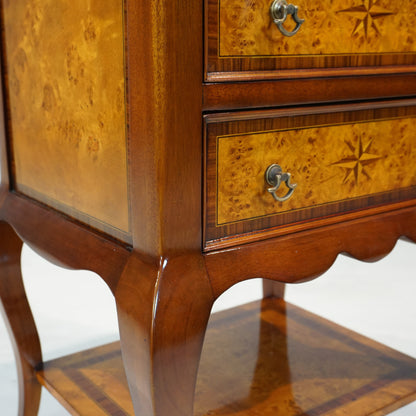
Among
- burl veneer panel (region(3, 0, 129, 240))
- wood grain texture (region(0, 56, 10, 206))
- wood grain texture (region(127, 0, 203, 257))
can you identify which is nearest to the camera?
wood grain texture (region(127, 0, 203, 257))

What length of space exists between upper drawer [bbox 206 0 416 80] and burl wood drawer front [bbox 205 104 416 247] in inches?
2.2

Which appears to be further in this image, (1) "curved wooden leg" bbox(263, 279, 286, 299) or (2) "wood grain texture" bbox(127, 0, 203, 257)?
(1) "curved wooden leg" bbox(263, 279, 286, 299)

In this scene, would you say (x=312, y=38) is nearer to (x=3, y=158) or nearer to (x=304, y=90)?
(x=304, y=90)

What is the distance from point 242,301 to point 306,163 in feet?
3.63

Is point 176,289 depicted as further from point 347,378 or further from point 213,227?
point 347,378

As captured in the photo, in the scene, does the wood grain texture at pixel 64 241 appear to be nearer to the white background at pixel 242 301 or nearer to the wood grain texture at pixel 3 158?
the wood grain texture at pixel 3 158

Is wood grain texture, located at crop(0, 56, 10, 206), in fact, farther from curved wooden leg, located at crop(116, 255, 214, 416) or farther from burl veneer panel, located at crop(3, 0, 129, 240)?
curved wooden leg, located at crop(116, 255, 214, 416)

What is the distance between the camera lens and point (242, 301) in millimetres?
1887

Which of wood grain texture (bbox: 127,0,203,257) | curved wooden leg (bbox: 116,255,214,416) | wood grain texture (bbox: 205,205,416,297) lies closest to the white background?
wood grain texture (bbox: 205,205,416,297)

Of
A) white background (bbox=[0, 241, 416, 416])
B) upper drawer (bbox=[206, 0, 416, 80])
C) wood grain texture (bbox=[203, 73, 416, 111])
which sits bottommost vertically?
white background (bbox=[0, 241, 416, 416])

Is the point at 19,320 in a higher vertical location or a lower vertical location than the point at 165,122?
lower

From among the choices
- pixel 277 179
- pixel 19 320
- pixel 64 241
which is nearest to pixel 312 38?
pixel 277 179

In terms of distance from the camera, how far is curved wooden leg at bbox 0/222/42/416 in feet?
3.63

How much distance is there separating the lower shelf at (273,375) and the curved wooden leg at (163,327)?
1.14ft
